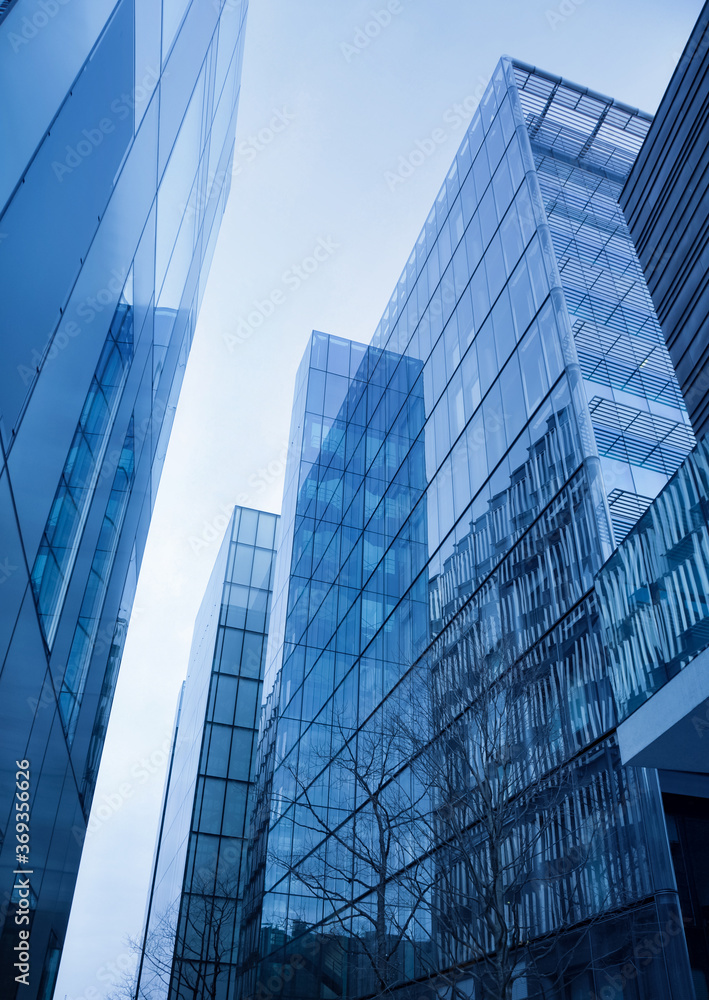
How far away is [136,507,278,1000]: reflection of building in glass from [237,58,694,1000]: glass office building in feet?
13.0

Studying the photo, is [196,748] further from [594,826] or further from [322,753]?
[594,826]

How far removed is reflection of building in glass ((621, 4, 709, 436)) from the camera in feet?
62.6

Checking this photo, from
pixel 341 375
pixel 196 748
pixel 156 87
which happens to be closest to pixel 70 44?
pixel 156 87

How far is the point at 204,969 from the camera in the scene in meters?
31.9

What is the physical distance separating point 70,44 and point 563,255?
14859mm

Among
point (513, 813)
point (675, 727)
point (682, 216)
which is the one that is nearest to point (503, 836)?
point (513, 813)

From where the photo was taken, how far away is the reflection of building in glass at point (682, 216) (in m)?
19.1

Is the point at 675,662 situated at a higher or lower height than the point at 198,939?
lower

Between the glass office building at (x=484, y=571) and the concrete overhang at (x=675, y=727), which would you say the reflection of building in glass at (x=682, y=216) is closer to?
the glass office building at (x=484, y=571)

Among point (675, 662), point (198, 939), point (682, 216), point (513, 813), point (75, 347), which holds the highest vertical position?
point (682, 216)

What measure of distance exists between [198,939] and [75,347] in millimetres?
32451

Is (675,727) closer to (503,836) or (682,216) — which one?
(503,836)

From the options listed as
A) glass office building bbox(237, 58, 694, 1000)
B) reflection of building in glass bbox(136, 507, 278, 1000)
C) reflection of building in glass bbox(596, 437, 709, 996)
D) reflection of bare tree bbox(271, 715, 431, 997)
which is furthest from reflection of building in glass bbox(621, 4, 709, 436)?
reflection of building in glass bbox(136, 507, 278, 1000)

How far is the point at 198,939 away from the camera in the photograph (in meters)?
34.6
